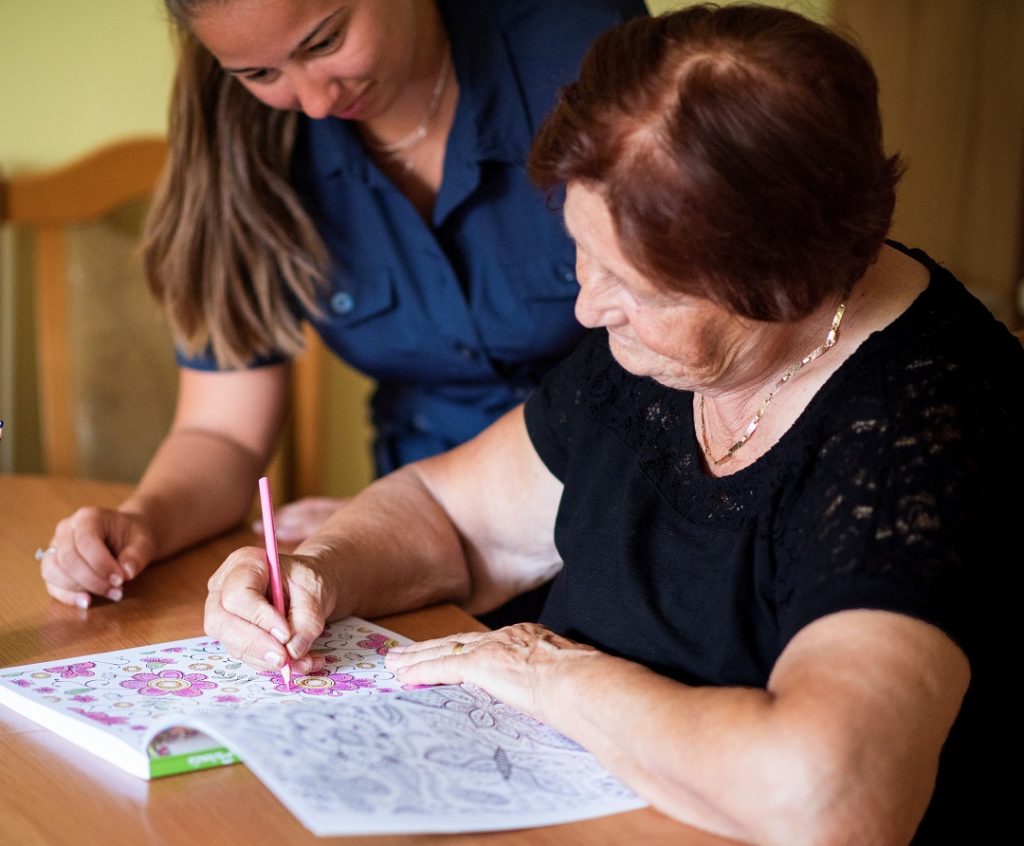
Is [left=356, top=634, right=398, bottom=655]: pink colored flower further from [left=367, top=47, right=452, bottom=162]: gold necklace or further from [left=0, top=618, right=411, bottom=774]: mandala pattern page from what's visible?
[left=367, top=47, right=452, bottom=162]: gold necklace

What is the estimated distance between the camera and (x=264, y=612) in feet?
3.85

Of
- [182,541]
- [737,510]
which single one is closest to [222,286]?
[182,541]

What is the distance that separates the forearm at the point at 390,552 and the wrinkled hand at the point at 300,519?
0.20m

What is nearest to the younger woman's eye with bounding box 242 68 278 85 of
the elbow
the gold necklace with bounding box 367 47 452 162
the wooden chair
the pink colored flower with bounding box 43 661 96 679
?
the gold necklace with bounding box 367 47 452 162

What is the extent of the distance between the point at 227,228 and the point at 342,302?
0.62 feet

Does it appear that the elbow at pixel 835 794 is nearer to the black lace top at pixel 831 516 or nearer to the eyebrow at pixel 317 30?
the black lace top at pixel 831 516

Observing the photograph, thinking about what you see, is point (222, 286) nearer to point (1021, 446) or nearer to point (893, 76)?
point (1021, 446)

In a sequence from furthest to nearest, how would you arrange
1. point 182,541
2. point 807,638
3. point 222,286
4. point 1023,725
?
point 222,286 < point 182,541 < point 1023,725 < point 807,638

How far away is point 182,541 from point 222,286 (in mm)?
358

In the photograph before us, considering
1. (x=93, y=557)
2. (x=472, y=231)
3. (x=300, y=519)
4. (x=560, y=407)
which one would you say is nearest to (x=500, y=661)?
(x=560, y=407)

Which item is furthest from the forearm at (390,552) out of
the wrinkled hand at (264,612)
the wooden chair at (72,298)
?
the wooden chair at (72,298)

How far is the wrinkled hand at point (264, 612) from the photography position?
45.6 inches

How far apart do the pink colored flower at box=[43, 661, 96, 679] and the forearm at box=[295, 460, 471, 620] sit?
0.74ft

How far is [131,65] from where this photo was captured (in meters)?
3.06
